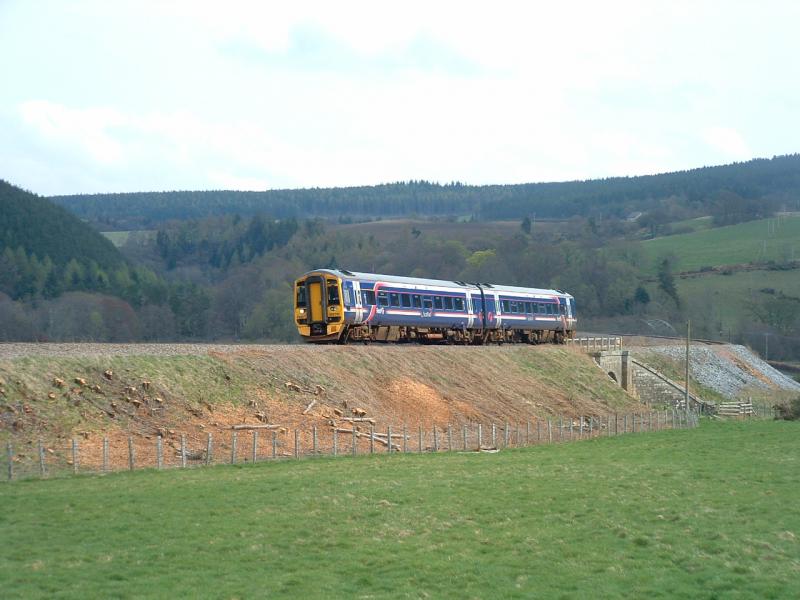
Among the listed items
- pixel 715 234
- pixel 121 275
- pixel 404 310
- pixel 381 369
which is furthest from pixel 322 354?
pixel 715 234

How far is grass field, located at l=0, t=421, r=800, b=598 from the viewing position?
1537 centimetres

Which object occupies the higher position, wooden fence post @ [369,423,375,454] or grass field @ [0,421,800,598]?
grass field @ [0,421,800,598]

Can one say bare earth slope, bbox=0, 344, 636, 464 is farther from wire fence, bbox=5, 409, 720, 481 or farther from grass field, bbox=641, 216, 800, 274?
grass field, bbox=641, 216, 800, 274

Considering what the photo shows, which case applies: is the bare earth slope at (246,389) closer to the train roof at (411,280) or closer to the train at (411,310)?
the train at (411,310)

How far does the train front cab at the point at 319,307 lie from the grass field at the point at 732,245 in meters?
104

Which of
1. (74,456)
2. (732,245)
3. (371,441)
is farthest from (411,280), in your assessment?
(732,245)

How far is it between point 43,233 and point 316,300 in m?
95.1

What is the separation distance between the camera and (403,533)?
61.9 ft

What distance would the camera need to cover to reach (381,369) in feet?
132

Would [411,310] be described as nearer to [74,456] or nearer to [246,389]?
[246,389]

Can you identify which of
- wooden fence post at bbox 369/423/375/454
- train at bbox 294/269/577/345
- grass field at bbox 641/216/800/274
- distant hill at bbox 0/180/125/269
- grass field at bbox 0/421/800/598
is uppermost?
distant hill at bbox 0/180/125/269

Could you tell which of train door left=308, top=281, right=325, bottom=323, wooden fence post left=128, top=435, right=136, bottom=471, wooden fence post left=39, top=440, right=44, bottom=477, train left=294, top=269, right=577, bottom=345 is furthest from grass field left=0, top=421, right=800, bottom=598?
train door left=308, top=281, right=325, bottom=323

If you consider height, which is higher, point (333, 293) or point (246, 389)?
point (333, 293)

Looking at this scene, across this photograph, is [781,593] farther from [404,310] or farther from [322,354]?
[404,310]
